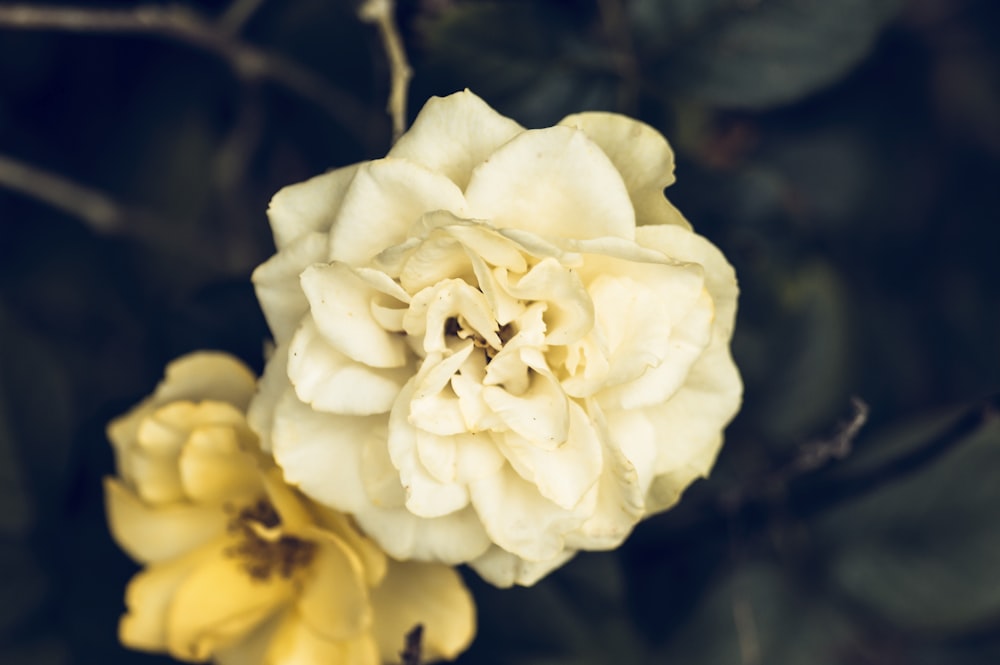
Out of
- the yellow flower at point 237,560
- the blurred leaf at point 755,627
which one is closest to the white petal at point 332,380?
the yellow flower at point 237,560

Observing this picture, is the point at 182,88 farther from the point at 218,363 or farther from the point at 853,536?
the point at 853,536

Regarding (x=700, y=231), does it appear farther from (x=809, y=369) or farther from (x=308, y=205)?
(x=308, y=205)

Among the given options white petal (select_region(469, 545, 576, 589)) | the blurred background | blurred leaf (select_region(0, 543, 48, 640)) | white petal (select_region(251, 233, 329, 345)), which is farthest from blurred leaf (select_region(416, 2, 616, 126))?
blurred leaf (select_region(0, 543, 48, 640))

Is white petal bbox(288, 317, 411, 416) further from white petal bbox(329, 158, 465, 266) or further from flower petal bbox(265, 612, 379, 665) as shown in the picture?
flower petal bbox(265, 612, 379, 665)

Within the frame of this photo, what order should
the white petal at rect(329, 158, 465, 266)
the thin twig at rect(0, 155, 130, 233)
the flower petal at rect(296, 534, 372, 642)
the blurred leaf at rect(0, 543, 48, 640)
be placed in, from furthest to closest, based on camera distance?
the thin twig at rect(0, 155, 130, 233) → the blurred leaf at rect(0, 543, 48, 640) → the flower petal at rect(296, 534, 372, 642) → the white petal at rect(329, 158, 465, 266)

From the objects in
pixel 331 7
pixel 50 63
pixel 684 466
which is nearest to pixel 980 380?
pixel 684 466
